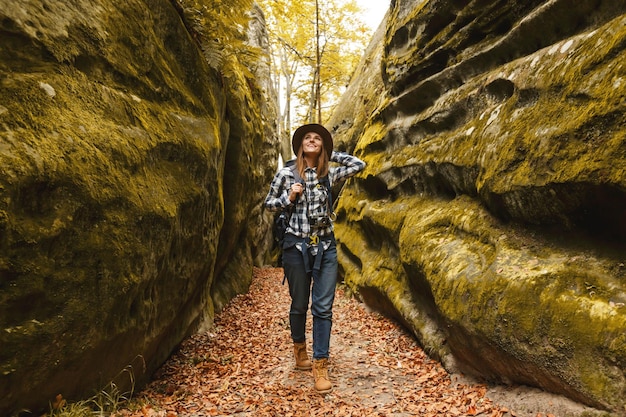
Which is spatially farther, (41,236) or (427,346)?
(427,346)

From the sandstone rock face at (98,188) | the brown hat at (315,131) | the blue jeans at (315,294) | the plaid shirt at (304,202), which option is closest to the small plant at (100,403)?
the sandstone rock face at (98,188)

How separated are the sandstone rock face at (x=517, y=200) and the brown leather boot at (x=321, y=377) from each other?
5.18 feet

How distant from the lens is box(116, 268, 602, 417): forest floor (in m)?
3.87

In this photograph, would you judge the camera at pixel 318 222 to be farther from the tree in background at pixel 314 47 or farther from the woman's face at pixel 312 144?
the tree in background at pixel 314 47

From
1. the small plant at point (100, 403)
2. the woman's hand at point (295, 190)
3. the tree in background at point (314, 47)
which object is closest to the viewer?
the small plant at point (100, 403)

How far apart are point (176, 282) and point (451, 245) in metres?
3.76

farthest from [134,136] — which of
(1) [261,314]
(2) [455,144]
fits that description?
(1) [261,314]

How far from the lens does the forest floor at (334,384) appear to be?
3865 millimetres

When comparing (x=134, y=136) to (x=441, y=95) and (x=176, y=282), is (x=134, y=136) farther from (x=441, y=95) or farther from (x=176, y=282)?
(x=441, y=95)

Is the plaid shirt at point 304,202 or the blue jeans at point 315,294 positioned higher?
the plaid shirt at point 304,202

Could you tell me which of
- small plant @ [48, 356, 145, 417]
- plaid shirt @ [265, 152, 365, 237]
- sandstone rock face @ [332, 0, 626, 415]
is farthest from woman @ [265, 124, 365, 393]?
small plant @ [48, 356, 145, 417]

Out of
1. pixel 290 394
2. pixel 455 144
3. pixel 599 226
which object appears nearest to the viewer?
pixel 599 226

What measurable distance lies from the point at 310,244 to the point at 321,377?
163 centimetres

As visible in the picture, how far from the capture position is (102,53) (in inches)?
157
